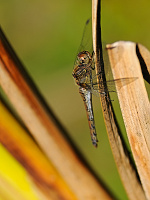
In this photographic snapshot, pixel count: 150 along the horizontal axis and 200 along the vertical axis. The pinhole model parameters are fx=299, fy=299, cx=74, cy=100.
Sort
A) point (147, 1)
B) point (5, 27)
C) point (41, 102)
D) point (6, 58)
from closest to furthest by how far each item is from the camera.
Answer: point (6, 58), point (41, 102), point (147, 1), point (5, 27)

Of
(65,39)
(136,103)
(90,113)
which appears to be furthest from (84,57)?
(65,39)

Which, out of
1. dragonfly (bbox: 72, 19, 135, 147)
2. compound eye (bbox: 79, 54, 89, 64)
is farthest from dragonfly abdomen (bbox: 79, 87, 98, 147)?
compound eye (bbox: 79, 54, 89, 64)

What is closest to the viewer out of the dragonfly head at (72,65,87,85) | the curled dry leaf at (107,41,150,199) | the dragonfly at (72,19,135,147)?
the curled dry leaf at (107,41,150,199)

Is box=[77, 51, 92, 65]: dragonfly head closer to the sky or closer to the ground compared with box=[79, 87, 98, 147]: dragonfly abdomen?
closer to the sky

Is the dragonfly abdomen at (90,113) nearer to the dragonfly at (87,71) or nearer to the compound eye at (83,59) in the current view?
the dragonfly at (87,71)

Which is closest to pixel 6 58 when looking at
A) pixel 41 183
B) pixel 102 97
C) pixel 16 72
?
pixel 16 72

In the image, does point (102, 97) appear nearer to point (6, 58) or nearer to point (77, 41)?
point (6, 58)

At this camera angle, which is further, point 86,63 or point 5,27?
point 5,27

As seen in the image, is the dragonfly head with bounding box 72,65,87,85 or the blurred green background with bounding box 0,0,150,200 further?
the blurred green background with bounding box 0,0,150,200

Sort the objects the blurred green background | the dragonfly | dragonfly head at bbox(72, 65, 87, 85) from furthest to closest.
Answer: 1. the blurred green background
2. dragonfly head at bbox(72, 65, 87, 85)
3. the dragonfly

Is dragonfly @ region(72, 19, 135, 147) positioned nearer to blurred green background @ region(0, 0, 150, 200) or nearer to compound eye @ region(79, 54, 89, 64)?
compound eye @ region(79, 54, 89, 64)
